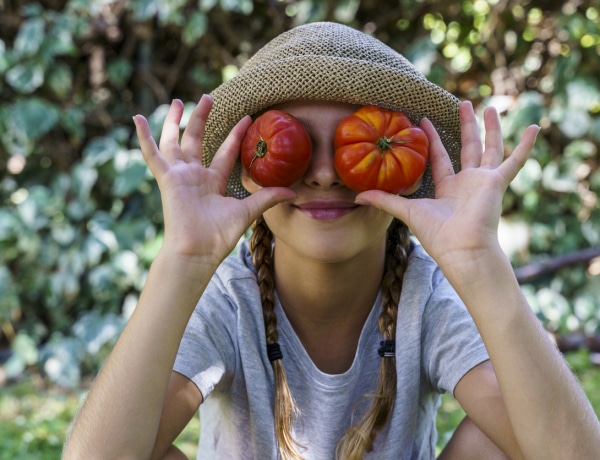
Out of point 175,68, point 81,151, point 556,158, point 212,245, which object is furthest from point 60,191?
point 556,158

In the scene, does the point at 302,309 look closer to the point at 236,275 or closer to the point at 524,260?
the point at 236,275

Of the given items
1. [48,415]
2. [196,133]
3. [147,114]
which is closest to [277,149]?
[196,133]

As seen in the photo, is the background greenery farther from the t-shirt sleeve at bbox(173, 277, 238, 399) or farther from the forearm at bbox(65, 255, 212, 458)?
the forearm at bbox(65, 255, 212, 458)

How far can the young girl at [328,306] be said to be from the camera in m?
1.75

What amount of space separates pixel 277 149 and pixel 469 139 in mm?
558

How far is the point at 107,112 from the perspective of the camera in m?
4.52

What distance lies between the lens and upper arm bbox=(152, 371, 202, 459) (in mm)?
1891

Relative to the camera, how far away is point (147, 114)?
454 cm

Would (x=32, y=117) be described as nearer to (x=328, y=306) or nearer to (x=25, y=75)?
(x=25, y=75)

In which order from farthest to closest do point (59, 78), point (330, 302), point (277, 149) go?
point (59, 78) < point (330, 302) < point (277, 149)

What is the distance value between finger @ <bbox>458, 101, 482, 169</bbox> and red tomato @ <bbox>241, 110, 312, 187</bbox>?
444 mm

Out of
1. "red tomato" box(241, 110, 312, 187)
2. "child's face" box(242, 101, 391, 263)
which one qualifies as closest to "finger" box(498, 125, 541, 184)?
"child's face" box(242, 101, 391, 263)

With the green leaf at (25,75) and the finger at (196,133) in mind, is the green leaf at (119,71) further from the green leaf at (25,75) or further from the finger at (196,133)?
the finger at (196,133)

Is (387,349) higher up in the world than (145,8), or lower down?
lower down
